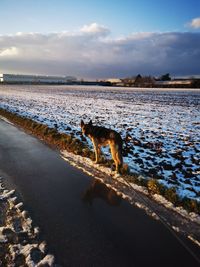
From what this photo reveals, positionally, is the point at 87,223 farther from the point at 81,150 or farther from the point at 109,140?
the point at 81,150

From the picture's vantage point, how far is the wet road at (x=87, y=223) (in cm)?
470

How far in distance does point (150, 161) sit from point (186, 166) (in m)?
1.35

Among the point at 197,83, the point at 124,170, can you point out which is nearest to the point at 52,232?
the point at 124,170

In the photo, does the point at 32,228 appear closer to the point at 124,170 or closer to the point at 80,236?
the point at 80,236

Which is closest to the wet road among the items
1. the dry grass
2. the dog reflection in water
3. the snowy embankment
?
the dog reflection in water

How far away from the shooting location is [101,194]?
7.40 m

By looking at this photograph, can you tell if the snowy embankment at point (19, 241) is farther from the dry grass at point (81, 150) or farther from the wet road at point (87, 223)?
A: the dry grass at point (81, 150)

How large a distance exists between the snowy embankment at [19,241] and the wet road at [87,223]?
0.63 ft

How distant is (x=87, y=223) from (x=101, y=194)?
1.67 meters

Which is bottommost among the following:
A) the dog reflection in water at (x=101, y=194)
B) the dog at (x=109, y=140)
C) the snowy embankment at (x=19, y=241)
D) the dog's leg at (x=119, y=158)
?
the dog reflection in water at (x=101, y=194)

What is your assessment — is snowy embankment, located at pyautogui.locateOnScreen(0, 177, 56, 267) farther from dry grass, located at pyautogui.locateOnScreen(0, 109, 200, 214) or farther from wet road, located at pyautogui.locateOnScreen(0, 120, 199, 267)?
dry grass, located at pyautogui.locateOnScreen(0, 109, 200, 214)

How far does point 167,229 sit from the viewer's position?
560 cm

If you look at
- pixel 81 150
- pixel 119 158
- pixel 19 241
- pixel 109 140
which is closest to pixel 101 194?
pixel 119 158

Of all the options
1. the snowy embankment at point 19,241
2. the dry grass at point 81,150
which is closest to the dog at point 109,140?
the dry grass at point 81,150
